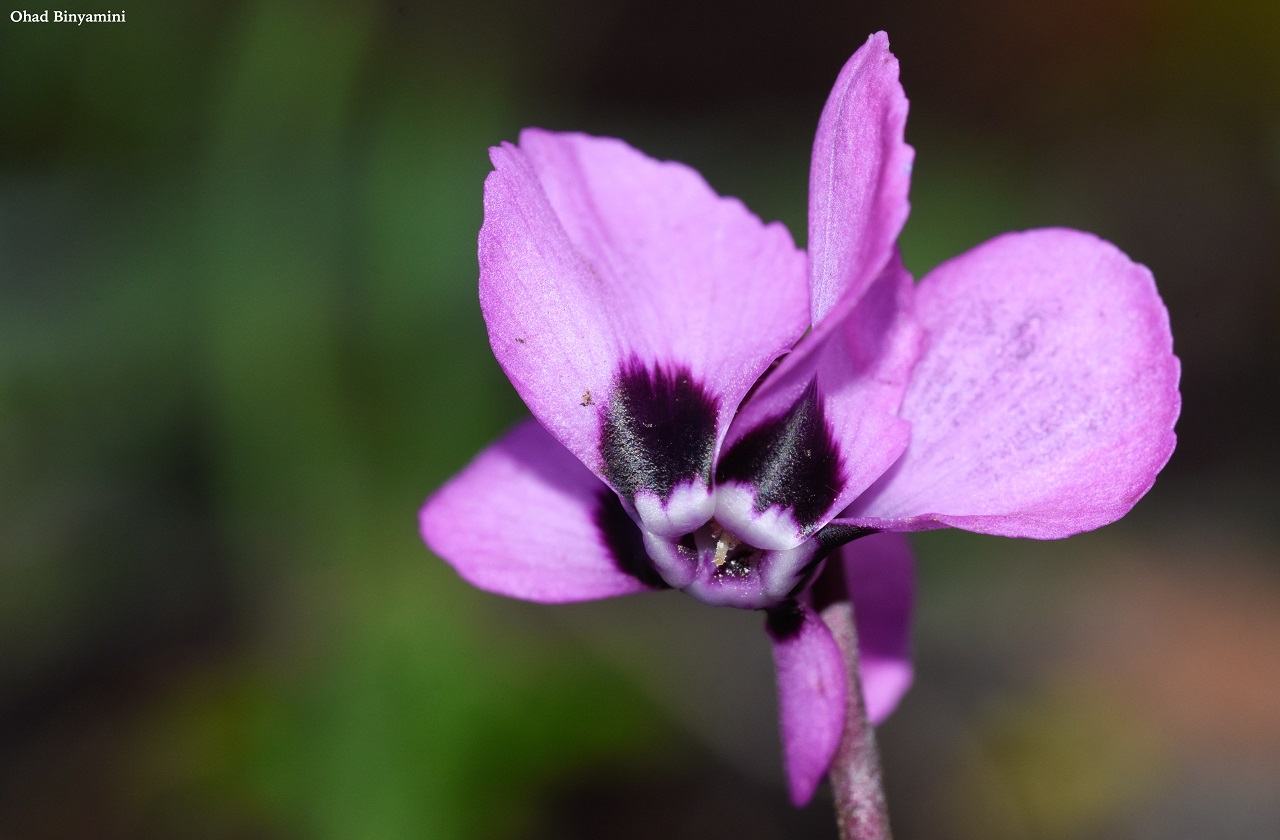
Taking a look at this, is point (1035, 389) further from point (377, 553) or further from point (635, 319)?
point (377, 553)

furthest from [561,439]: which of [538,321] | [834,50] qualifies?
[834,50]

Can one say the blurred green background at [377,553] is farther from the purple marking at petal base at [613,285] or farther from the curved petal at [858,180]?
the curved petal at [858,180]

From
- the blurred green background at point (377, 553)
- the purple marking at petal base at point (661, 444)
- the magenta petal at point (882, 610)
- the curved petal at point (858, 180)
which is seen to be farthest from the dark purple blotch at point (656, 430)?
the blurred green background at point (377, 553)

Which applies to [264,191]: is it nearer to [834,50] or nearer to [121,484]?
[121,484]

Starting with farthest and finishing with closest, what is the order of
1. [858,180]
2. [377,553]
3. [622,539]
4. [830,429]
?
[377,553] < [622,539] < [830,429] < [858,180]

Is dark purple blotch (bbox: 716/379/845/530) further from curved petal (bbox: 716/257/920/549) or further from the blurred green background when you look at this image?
the blurred green background

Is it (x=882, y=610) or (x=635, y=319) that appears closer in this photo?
(x=635, y=319)

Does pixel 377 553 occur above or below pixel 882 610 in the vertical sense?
below

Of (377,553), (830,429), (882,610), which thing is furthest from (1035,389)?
(377,553)
